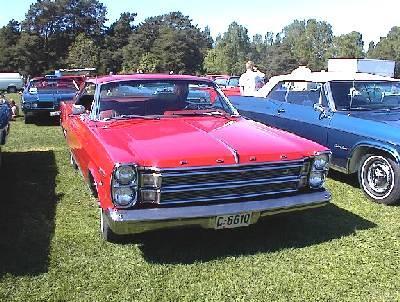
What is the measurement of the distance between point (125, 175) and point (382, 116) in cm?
394

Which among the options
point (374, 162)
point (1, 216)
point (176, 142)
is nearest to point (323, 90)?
point (374, 162)

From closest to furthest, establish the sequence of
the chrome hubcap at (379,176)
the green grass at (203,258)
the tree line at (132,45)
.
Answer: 1. the green grass at (203,258)
2. the chrome hubcap at (379,176)
3. the tree line at (132,45)

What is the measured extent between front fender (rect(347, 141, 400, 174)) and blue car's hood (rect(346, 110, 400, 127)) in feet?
1.09

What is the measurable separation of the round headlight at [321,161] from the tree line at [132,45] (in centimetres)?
6758

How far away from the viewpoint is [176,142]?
176 inches

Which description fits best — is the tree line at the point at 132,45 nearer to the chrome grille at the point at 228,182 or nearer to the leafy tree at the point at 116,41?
the leafy tree at the point at 116,41

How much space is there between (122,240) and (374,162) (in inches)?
130

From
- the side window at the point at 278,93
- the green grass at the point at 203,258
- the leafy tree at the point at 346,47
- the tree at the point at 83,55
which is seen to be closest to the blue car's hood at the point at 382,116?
the green grass at the point at 203,258

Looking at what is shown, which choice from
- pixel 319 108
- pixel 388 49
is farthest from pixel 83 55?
pixel 388 49

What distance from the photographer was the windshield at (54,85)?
14.3 metres

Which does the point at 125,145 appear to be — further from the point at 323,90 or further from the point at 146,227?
the point at 323,90

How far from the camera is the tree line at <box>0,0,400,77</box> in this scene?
78875 millimetres

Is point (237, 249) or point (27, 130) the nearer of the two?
point (237, 249)

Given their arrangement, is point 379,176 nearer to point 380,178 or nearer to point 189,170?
point 380,178
